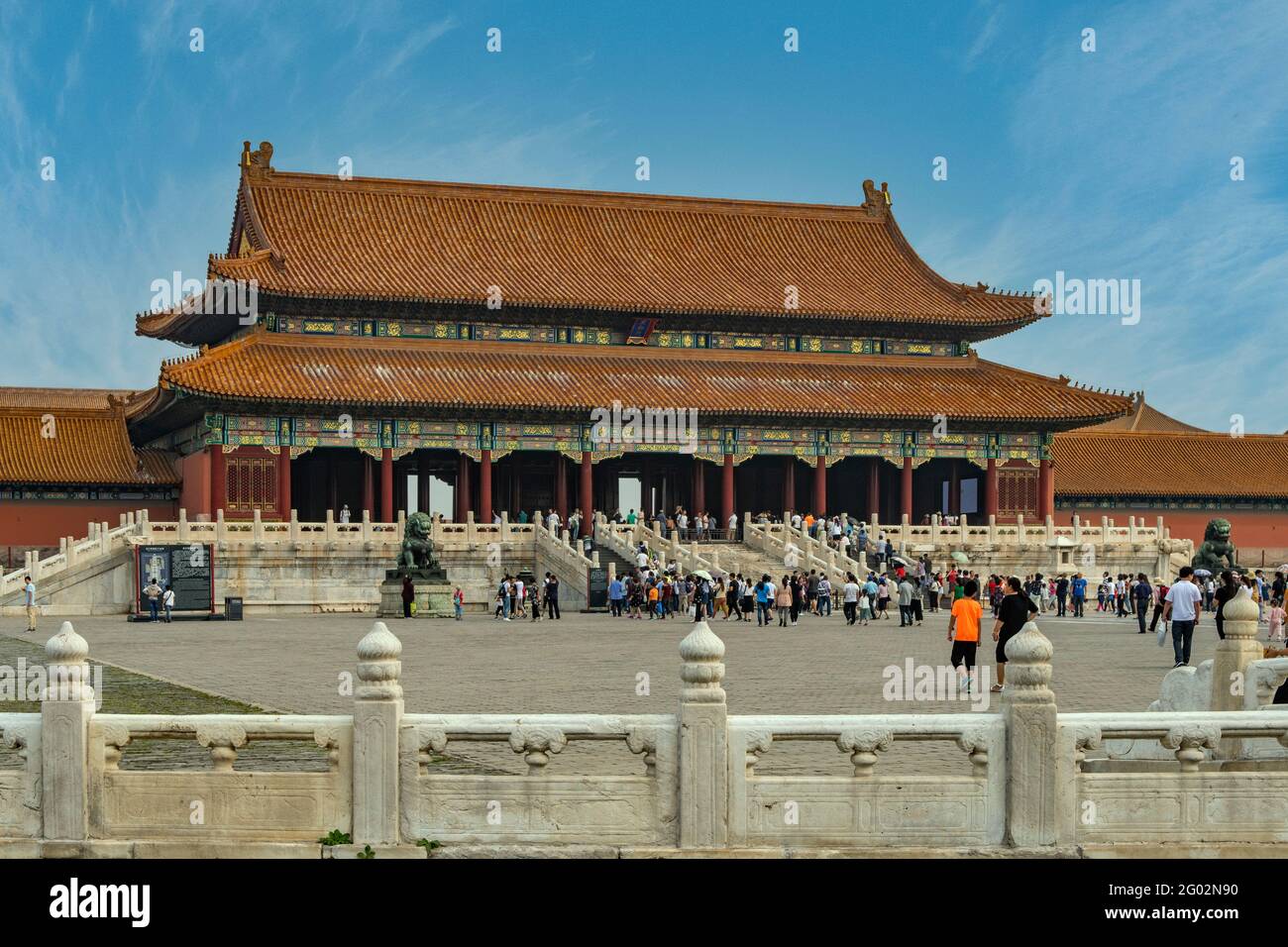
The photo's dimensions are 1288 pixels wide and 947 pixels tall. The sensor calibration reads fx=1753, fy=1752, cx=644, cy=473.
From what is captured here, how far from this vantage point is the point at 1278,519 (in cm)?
6269

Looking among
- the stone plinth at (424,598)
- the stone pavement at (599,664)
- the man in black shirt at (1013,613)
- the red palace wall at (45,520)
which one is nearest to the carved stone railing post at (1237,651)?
the stone pavement at (599,664)

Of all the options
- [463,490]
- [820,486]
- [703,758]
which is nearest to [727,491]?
[820,486]

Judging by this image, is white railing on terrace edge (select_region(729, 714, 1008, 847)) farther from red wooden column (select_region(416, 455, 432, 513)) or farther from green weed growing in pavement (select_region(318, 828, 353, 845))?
red wooden column (select_region(416, 455, 432, 513))

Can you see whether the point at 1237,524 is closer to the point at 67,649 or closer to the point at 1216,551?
the point at 1216,551

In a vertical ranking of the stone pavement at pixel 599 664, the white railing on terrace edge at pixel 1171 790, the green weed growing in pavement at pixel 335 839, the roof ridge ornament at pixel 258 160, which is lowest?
the stone pavement at pixel 599 664

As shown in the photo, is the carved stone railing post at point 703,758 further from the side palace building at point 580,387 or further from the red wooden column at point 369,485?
the side palace building at point 580,387

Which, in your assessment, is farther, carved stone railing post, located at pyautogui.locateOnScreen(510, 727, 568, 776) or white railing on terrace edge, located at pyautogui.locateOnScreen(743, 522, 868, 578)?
white railing on terrace edge, located at pyautogui.locateOnScreen(743, 522, 868, 578)

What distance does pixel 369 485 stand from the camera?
52.5 metres

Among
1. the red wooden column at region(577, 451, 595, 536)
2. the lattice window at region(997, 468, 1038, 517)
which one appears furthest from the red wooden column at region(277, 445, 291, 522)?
the lattice window at region(997, 468, 1038, 517)

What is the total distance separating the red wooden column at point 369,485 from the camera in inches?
2061

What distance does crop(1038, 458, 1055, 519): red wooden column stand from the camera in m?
58.2

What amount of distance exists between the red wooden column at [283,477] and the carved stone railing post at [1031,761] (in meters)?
41.8

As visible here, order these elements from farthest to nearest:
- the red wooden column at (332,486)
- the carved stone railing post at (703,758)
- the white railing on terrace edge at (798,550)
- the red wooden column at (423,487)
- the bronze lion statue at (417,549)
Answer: the red wooden column at (423,487)
the red wooden column at (332,486)
the white railing on terrace edge at (798,550)
the bronze lion statue at (417,549)
the carved stone railing post at (703,758)

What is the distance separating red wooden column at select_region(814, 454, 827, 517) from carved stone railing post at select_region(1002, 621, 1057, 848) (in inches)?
1731
